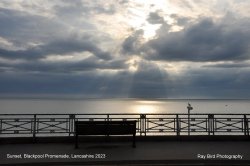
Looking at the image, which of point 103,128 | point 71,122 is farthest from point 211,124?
point 71,122

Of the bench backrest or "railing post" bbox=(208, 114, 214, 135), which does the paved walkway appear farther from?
"railing post" bbox=(208, 114, 214, 135)

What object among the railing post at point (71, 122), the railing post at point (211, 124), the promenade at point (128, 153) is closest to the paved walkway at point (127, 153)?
the promenade at point (128, 153)

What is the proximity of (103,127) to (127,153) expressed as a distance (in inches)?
74.2

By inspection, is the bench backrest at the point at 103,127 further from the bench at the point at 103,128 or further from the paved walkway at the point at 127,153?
the paved walkway at the point at 127,153

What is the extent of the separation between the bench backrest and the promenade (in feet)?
2.03

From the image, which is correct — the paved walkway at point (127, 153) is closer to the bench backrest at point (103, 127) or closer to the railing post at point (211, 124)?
the bench backrest at point (103, 127)

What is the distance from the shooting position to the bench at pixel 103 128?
12.2 metres

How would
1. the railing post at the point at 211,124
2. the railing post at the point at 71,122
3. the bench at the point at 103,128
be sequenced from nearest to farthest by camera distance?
the bench at the point at 103,128
the railing post at the point at 71,122
the railing post at the point at 211,124

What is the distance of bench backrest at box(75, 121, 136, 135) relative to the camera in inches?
480

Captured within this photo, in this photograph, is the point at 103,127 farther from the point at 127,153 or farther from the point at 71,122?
the point at 71,122

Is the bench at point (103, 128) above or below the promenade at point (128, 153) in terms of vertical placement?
above

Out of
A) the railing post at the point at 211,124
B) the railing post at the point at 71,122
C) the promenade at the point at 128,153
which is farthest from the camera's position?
the railing post at the point at 211,124

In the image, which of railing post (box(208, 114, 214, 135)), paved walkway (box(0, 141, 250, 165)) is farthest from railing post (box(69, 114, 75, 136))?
railing post (box(208, 114, 214, 135))

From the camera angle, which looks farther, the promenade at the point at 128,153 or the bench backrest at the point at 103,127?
the bench backrest at the point at 103,127
